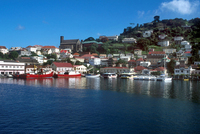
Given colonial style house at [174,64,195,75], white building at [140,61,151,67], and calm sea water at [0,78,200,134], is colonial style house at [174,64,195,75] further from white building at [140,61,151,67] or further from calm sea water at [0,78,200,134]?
calm sea water at [0,78,200,134]

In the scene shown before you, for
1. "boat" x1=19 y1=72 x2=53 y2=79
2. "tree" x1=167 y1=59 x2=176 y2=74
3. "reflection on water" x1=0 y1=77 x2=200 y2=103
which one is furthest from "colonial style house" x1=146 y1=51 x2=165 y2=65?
"boat" x1=19 y1=72 x2=53 y2=79

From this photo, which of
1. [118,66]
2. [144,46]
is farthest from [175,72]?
[144,46]

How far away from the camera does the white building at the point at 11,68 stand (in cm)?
6674

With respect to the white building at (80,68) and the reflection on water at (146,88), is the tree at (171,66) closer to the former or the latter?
the white building at (80,68)

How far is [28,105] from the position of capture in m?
20.6

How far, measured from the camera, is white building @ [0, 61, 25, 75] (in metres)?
66.7

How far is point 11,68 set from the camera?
68312mm

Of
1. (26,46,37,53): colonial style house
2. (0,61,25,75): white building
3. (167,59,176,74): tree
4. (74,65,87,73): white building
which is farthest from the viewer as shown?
(26,46,37,53): colonial style house

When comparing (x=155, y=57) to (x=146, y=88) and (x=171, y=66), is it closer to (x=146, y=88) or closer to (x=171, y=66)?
(x=171, y=66)

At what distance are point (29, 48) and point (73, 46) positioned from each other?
1149 inches

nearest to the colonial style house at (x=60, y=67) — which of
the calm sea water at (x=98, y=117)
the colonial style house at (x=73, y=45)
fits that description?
the colonial style house at (x=73, y=45)

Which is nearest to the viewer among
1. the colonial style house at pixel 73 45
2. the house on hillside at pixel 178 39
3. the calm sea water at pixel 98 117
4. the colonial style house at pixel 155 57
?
the calm sea water at pixel 98 117

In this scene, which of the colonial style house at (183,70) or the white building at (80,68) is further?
the white building at (80,68)

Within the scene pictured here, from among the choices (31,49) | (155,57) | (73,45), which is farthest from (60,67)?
(73,45)
